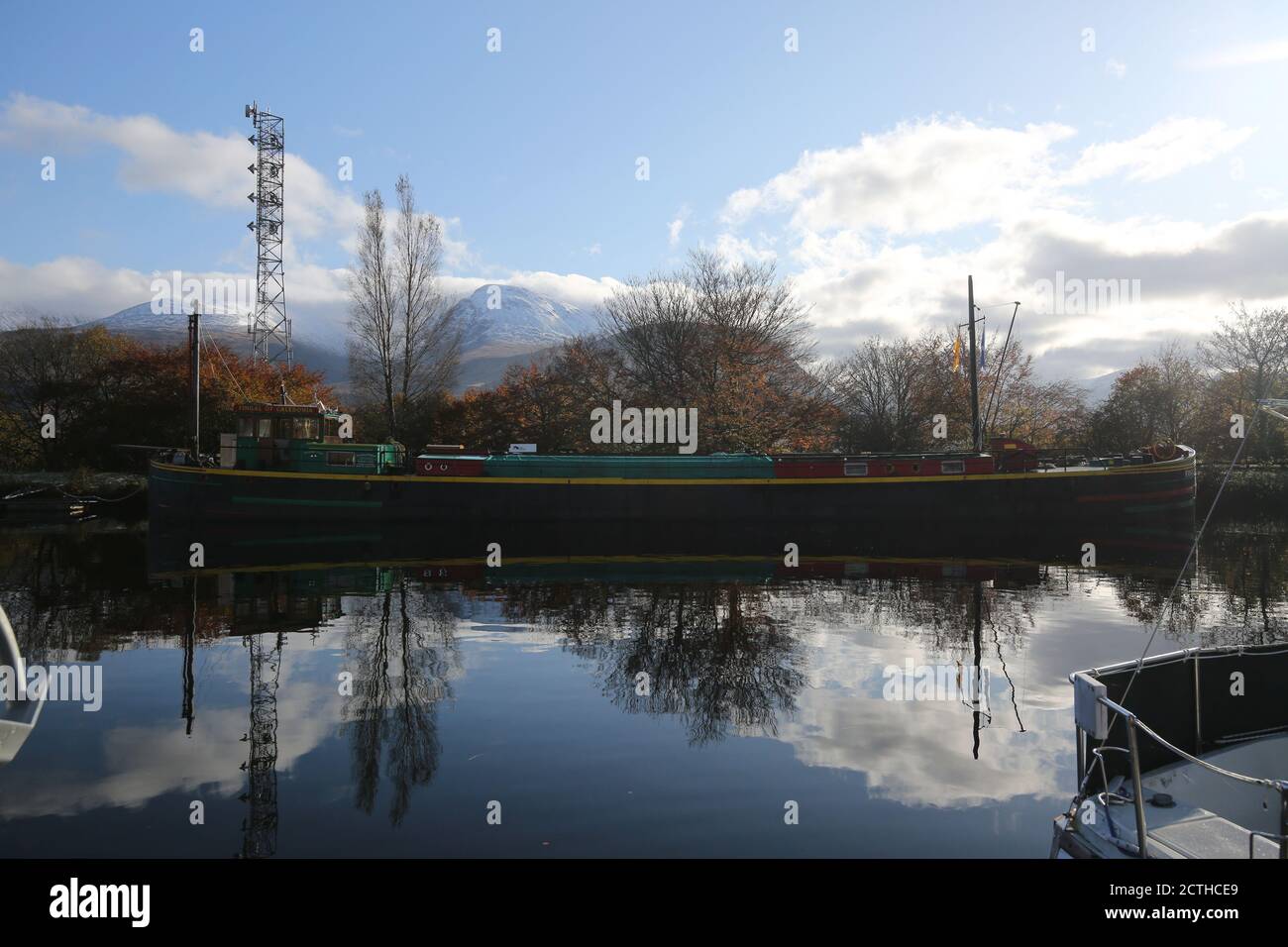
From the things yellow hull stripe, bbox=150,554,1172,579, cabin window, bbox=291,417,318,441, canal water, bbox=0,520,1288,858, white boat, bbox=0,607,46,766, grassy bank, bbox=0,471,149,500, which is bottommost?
canal water, bbox=0,520,1288,858

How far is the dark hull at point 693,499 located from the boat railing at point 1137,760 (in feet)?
99.4

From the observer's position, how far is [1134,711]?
6859 mm

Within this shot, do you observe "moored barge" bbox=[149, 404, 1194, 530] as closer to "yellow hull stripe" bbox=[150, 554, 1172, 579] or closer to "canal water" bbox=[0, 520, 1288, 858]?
"yellow hull stripe" bbox=[150, 554, 1172, 579]

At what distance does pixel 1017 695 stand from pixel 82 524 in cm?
4079

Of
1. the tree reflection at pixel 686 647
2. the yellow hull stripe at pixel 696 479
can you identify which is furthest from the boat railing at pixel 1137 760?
the yellow hull stripe at pixel 696 479

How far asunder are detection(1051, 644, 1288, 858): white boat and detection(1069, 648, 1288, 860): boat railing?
0.01 m

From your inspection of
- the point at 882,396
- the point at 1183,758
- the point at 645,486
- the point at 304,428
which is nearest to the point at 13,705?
the point at 1183,758

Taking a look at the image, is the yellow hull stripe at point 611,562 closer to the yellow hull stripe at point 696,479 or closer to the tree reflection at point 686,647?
the tree reflection at point 686,647

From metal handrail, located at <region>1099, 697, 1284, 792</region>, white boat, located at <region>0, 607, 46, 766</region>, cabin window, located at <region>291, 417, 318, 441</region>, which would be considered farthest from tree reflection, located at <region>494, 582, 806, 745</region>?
cabin window, located at <region>291, 417, 318, 441</region>

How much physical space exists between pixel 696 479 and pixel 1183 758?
31164 mm

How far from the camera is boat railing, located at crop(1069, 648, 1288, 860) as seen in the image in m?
4.96
